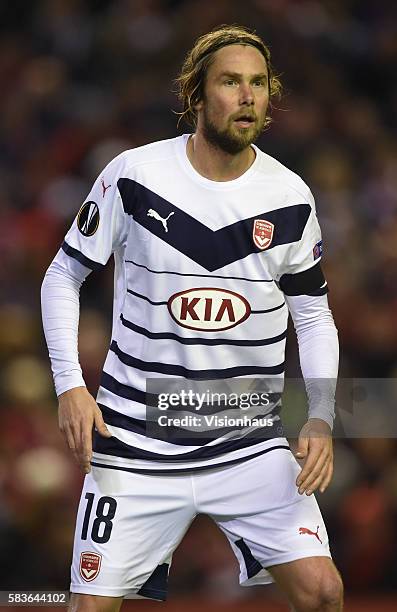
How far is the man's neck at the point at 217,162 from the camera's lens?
309cm

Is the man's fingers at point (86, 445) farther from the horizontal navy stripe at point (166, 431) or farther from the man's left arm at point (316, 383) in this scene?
the man's left arm at point (316, 383)

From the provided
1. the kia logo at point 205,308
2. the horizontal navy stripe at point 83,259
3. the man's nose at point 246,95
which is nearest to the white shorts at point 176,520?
the kia logo at point 205,308

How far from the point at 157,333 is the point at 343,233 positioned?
2.78m

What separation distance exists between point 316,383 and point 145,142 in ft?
10.1

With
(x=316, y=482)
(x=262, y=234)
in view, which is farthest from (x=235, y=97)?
(x=316, y=482)

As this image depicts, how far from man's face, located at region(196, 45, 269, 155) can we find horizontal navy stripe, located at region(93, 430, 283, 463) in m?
0.72

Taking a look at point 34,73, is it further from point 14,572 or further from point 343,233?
point 14,572

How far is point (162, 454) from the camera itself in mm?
3025

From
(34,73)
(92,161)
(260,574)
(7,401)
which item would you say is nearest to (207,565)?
(7,401)

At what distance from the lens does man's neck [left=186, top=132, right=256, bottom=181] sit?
122 inches

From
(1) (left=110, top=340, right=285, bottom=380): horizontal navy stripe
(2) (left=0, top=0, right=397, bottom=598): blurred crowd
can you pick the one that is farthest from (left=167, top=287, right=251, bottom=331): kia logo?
(2) (left=0, top=0, right=397, bottom=598): blurred crowd

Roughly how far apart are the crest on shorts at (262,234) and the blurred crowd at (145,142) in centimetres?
199

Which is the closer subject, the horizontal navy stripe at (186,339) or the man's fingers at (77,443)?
the man's fingers at (77,443)

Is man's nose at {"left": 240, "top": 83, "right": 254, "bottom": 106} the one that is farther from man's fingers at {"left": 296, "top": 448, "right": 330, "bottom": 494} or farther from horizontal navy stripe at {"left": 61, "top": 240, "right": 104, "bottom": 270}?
man's fingers at {"left": 296, "top": 448, "right": 330, "bottom": 494}
